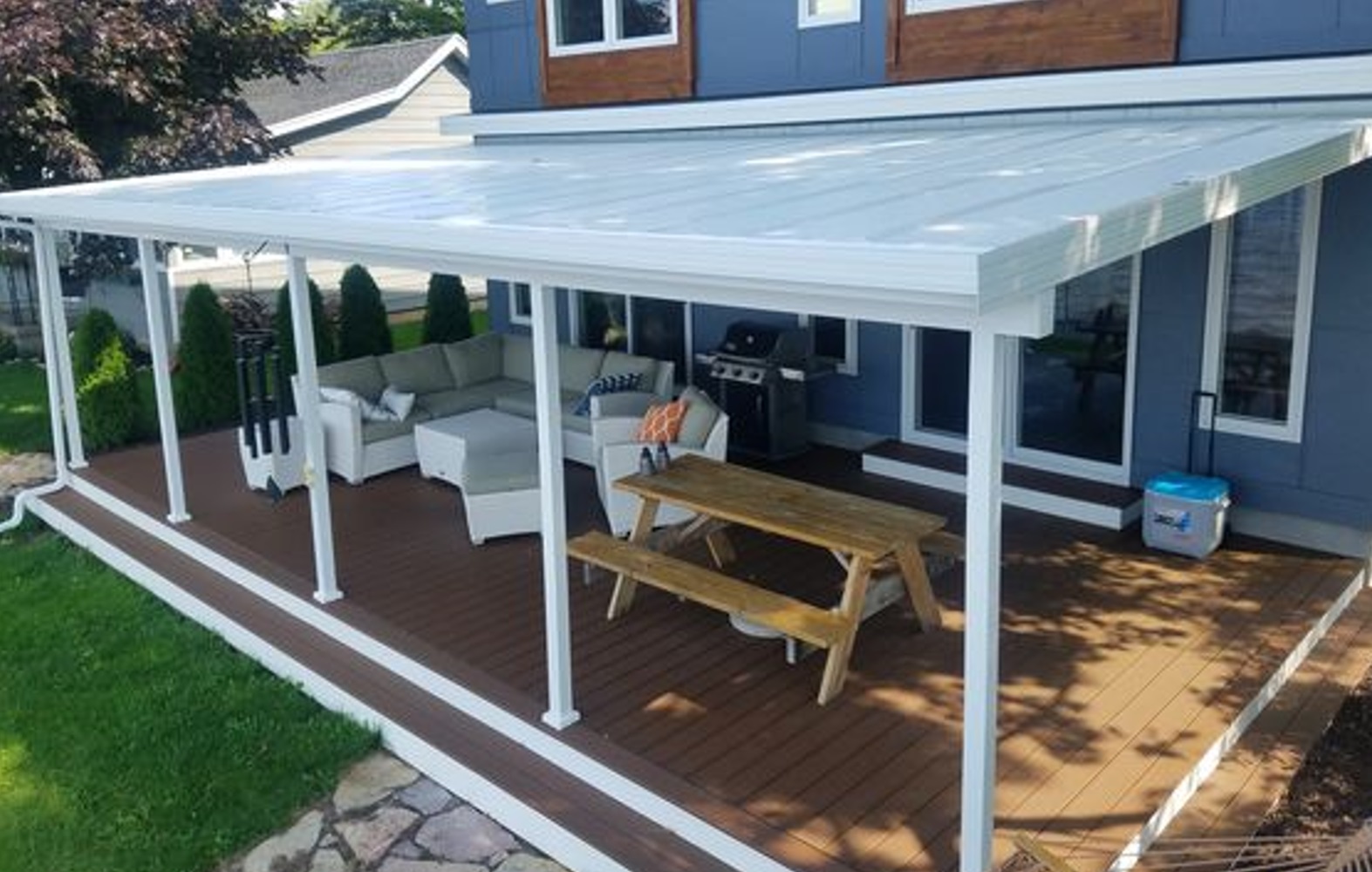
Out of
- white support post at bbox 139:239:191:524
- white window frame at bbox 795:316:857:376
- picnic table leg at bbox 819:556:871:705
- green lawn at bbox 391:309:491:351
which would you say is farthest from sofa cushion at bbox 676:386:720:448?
green lawn at bbox 391:309:491:351

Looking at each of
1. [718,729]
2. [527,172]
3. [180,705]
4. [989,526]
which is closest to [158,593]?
[180,705]

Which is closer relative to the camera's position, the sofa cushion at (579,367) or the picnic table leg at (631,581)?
the picnic table leg at (631,581)

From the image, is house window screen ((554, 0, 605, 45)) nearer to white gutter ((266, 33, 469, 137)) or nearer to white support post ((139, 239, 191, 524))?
white support post ((139, 239, 191, 524))

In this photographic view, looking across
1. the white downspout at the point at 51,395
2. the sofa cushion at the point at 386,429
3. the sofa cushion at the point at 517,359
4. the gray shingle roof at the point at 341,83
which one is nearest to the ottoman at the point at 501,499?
the sofa cushion at the point at 386,429

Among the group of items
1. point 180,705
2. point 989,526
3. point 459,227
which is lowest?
point 180,705

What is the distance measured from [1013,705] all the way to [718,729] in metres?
1.27

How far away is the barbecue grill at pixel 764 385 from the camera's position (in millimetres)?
8523

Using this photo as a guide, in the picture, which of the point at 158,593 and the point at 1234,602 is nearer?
the point at 1234,602

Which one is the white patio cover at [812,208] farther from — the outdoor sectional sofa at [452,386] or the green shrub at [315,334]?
the green shrub at [315,334]

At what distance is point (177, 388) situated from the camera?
10.7 metres

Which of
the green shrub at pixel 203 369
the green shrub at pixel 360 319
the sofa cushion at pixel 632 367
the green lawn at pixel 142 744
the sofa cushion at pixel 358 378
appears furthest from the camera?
the green shrub at pixel 360 319

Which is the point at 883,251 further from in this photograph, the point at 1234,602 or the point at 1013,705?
the point at 1234,602

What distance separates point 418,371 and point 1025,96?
5.18 meters

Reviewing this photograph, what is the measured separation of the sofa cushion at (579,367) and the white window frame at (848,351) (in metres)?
1.65
